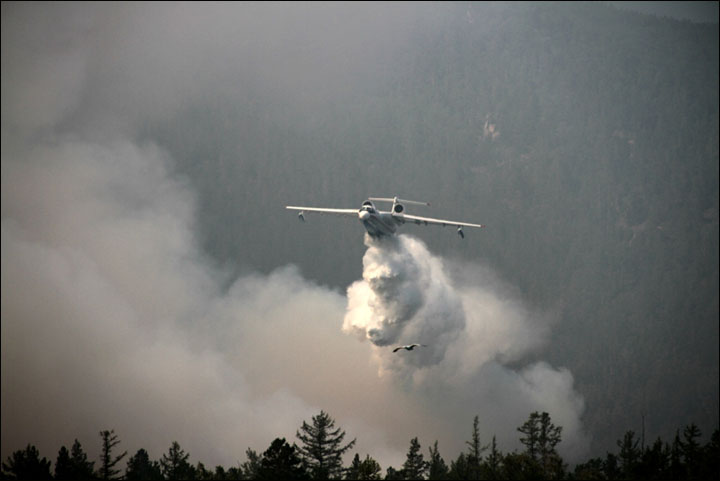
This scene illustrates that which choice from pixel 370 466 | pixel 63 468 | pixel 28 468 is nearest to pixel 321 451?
pixel 370 466

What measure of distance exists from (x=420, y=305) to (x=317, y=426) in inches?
964

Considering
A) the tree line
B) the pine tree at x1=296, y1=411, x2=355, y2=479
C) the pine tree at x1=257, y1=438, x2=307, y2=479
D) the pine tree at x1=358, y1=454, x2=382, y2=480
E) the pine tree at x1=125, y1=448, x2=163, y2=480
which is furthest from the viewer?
the pine tree at x1=296, y1=411, x2=355, y2=479

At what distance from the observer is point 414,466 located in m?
106

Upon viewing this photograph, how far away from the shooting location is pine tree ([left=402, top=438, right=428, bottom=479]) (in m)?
104

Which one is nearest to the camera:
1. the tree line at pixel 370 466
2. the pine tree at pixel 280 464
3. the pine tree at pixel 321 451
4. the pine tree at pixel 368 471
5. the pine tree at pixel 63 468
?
the pine tree at pixel 280 464

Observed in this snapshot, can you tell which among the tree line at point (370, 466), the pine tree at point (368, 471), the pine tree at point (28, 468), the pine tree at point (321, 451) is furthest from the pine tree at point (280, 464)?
the pine tree at point (321, 451)

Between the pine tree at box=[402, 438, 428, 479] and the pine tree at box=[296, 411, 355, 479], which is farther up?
the pine tree at box=[296, 411, 355, 479]

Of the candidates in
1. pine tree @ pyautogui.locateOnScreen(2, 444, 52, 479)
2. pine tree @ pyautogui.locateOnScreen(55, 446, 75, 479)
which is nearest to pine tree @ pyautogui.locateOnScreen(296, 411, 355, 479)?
pine tree @ pyautogui.locateOnScreen(55, 446, 75, 479)

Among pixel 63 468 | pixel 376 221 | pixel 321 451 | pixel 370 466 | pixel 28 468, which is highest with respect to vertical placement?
pixel 376 221

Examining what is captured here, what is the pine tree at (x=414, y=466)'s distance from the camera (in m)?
104

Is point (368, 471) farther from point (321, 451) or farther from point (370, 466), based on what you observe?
point (321, 451)

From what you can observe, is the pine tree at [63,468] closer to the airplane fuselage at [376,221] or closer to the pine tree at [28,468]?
the pine tree at [28,468]

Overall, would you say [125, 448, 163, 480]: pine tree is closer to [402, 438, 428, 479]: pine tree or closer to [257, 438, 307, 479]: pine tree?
[257, 438, 307, 479]: pine tree

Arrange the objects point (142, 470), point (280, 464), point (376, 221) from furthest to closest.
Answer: point (142, 470) → point (376, 221) → point (280, 464)
